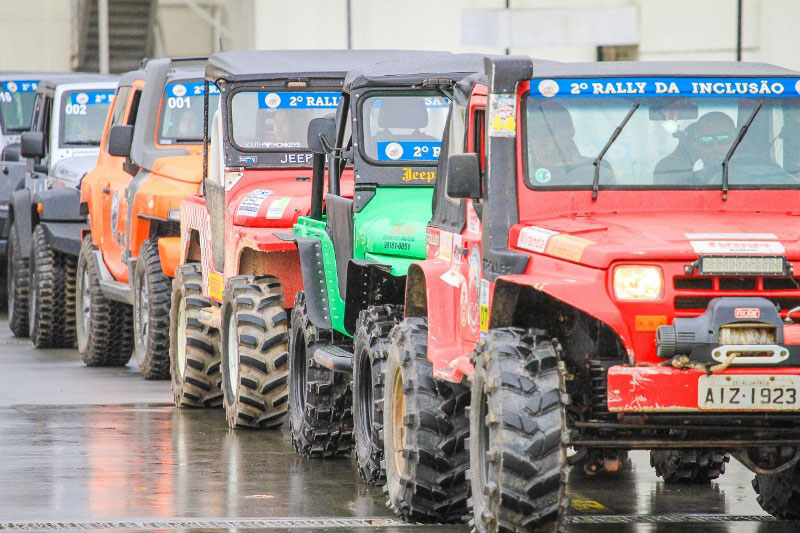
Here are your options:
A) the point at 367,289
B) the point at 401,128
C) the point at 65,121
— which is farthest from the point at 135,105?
the point at 367,289

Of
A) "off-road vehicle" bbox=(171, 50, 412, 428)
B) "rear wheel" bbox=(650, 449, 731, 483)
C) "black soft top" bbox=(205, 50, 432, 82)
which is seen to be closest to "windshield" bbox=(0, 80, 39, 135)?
"off-road vehicle" bbox=(171, 50, 412, 428)

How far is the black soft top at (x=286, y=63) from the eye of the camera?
42.1ft

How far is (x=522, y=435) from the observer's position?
7.44 m

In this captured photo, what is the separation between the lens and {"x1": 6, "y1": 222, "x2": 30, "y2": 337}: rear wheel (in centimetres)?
1936

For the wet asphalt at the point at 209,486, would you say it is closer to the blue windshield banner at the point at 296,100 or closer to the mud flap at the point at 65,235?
the blue windshield banner at the point at 296,100

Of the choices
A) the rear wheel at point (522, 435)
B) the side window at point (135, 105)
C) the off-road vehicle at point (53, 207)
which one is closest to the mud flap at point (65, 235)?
the off-road vehicle at point (53, 207)

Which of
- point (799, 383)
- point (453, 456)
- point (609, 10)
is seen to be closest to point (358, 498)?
point (453, 456)

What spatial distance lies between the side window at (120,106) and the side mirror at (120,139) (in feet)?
2.68

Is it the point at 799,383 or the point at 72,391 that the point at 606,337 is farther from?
the point at 72,391

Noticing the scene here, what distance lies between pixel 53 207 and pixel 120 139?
3.00 m

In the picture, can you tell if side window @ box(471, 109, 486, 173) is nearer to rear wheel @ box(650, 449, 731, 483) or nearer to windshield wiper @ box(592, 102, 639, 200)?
windshield wiper @ box(592, 102, 639, 200)

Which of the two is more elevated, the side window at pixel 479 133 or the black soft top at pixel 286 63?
the black soft top at pixel 286 63

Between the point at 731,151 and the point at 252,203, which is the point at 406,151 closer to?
the point at 252,203

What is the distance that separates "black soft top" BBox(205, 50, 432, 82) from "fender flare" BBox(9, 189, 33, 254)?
20.9 ft
